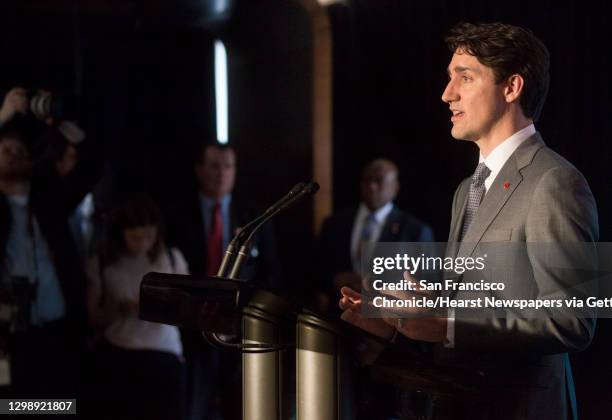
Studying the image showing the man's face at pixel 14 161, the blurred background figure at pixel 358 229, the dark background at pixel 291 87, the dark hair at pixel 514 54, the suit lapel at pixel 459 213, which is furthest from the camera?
the man's face at pixel 14 161

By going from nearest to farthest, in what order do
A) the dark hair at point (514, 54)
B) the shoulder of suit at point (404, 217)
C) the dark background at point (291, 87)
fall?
the dark hair at point (514, 54), the dark background at point (291, 87), the shoulder of suit at point (404, 217)

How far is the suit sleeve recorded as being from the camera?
1.32 metres

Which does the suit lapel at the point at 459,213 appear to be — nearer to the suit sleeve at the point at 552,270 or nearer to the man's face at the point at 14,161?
the suit sleeve at the point at 552,270

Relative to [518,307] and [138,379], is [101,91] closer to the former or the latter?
[138,379]

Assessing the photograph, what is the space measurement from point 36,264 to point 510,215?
6.93 feet

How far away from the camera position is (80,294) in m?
3.03

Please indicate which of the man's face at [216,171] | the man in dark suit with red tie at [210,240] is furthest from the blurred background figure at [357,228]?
the man's face at [216,171]

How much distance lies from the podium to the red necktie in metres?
1.50

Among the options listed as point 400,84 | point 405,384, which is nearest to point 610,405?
point 405,384

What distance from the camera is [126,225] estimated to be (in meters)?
3.04

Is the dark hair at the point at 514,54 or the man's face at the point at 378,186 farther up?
the dark hair at the point at 514,54

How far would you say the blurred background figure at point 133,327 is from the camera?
9.59ft

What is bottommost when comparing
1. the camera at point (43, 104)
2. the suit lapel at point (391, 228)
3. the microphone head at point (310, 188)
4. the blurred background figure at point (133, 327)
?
the blurred background figure at point (133, 327)

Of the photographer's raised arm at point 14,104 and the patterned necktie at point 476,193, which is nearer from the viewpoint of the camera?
the patterned necktie at point 476,193
